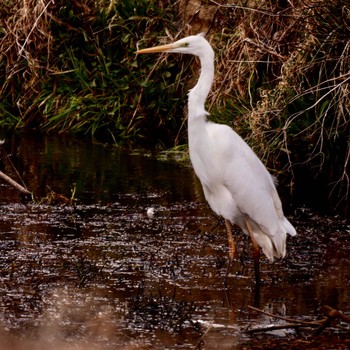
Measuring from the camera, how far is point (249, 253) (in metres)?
7.30

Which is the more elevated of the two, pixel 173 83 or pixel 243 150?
pixel 243 150

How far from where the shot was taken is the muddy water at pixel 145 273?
5.40 metres

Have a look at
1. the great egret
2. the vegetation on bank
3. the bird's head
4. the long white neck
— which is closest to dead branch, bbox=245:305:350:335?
the great egret

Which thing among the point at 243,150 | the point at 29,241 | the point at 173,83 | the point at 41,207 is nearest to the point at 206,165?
the point at 243,150

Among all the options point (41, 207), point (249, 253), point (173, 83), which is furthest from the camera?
point (173, 83)

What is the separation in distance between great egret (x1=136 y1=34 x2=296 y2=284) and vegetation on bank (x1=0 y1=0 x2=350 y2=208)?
2.56 meters

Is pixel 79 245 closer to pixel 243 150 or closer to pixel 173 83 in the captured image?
pixel 243 150

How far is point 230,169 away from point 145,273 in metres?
0.87

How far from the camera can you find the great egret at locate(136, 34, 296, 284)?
6.74 meters

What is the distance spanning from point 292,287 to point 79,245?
1709mm

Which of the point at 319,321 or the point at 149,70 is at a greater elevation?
the point at 319,321

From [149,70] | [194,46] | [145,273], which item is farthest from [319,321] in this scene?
[149,70]

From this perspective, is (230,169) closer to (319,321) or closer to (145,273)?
(145,273)

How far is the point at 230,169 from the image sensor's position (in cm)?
679
